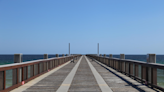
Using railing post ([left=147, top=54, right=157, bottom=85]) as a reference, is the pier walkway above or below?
below

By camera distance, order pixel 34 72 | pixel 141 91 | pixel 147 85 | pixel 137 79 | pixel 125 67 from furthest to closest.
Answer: pixel 125 67 → pixel 34 72 → pixel 137 79 → pixel 147 85 → pixel 141 91

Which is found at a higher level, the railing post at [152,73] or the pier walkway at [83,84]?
the railing post at [152,73]

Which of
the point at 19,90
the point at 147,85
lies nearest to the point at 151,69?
the point at 147,85

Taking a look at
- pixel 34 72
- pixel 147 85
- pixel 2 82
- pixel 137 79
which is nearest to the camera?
pixel 2 82

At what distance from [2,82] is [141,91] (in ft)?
21.3

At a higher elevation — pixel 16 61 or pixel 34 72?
pixel 16 61

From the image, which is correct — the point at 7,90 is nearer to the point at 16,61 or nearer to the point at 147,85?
the point at 16,61

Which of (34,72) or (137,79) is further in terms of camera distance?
(34,72)

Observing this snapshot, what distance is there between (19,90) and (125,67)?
8.85 metres

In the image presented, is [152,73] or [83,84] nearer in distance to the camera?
[152,73]

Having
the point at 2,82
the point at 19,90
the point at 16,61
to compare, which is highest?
the point at 16,61

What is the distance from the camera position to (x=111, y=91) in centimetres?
784

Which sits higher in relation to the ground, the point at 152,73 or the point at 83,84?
the point at 152,73

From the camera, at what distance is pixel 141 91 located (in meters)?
7.82
